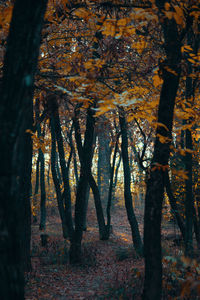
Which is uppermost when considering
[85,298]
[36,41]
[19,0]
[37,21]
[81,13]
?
[81,13]

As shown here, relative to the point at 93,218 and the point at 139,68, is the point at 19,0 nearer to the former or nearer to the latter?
the point at 139,68

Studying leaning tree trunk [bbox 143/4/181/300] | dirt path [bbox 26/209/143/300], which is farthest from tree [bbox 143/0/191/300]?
dirt path [bbox 26/209/143/300]

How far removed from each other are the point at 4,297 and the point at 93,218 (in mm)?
17841

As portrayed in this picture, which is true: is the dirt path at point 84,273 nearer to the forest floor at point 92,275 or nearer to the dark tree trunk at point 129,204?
the forest floor at point 92,275

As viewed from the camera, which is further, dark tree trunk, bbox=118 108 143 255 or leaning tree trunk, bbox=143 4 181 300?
dark tree trunk, bbox=118 108 143 255

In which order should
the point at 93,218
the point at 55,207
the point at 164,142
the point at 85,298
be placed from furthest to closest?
the point at 55,207 → the point at 93,218 → the point at 85,298 → the point at 164,142

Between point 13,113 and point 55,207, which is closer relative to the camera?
point 13,113

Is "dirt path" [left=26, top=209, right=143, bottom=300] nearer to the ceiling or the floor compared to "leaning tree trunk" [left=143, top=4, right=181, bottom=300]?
nearer to the floor

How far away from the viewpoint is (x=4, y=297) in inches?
112

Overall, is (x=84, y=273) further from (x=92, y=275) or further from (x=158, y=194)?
(x=158, y=194)

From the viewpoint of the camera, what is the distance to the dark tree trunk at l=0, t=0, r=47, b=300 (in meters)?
2.83

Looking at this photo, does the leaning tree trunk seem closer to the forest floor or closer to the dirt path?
the forest floor

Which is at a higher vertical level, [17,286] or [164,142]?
[164,142]

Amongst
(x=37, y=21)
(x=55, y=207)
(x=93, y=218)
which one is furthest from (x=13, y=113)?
(x=55, y=207)
